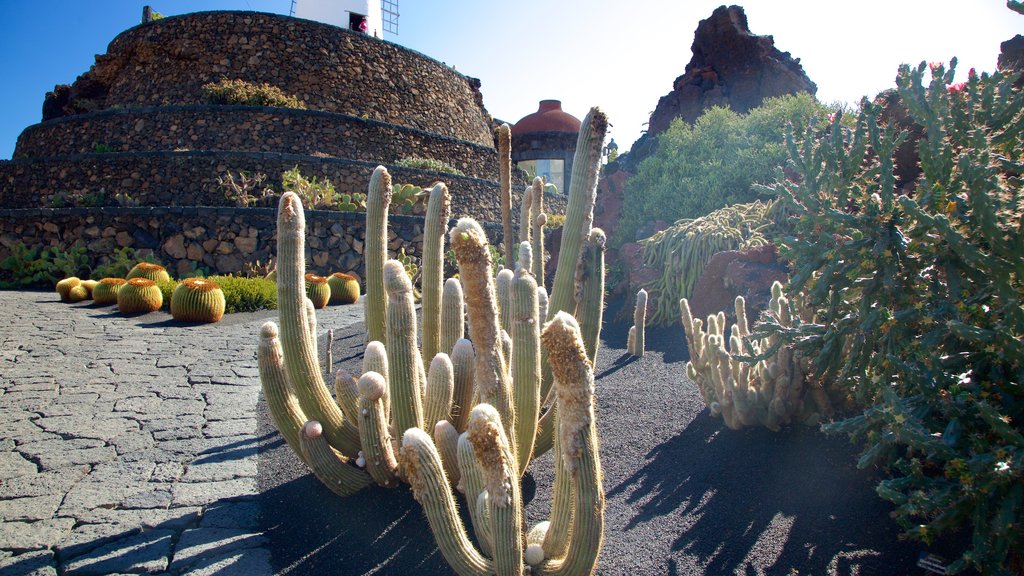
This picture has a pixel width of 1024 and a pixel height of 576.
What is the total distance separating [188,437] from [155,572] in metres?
1.81

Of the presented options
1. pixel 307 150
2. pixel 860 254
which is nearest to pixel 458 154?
pixel 307 150

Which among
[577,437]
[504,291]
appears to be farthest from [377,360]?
[577,437]

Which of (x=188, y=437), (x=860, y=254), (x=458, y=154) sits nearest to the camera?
(x=860, y=254)

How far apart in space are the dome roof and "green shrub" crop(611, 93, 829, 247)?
1542 centimetres

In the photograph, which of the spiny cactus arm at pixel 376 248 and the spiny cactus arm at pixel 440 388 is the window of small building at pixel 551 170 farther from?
the spiny cactus arm at pixel 440 388

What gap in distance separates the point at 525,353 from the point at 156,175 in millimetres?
15619

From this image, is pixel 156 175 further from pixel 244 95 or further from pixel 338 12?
pixel 338 12

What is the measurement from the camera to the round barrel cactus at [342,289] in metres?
11.2

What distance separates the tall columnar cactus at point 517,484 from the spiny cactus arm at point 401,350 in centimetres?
67

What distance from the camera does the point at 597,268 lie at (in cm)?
311

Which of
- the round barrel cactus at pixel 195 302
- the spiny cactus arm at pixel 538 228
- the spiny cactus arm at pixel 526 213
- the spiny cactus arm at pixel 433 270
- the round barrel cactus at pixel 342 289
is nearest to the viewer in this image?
the spiny cactus arm at pixel 433 270

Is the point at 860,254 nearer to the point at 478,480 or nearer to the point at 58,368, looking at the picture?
the point at 478,480

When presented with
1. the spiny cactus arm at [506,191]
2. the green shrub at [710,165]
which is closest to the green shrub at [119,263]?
the green shrub at [710,165]

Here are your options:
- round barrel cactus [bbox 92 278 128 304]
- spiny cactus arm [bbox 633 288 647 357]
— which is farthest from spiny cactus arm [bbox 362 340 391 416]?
round barrel cactus [bbox 92 278 128 304]
